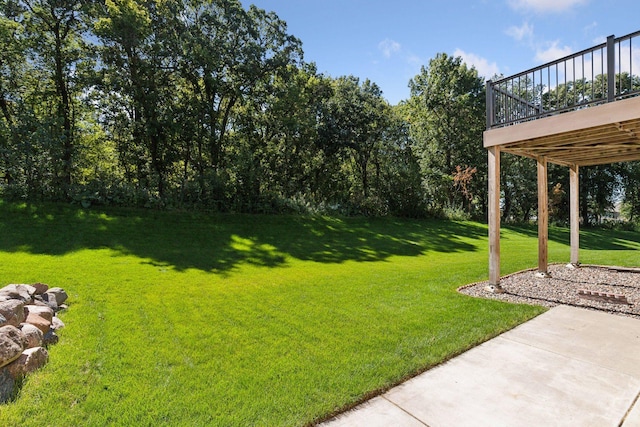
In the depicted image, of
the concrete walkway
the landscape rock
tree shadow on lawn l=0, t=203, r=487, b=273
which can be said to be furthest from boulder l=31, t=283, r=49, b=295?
the concrete walkway

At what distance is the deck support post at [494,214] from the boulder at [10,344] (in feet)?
19.0

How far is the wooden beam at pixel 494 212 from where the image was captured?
523 cm

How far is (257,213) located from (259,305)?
8.24m

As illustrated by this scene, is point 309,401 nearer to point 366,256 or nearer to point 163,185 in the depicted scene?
point 366,256

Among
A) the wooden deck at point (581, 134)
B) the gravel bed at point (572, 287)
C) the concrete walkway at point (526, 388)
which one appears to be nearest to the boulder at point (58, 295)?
the concrete walkway at point (526, 388)

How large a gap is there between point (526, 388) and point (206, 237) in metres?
8.18

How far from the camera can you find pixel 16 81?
11672mm

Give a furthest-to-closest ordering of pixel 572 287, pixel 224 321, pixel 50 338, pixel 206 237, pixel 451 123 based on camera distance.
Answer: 1. pixel 451 123
2. pixel 206 237
3. pixel 572 287
4. pixel 224 321
5. pixel 50 338

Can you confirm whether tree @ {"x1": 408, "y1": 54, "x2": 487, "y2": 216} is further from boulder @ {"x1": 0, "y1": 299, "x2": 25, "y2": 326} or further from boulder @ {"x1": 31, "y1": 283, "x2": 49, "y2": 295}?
boulder @ {"x1": 0, "y1": 299, "x2": 25, "y2": 326}

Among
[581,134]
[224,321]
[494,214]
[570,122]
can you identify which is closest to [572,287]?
[494,214]

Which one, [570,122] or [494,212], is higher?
[570,122]

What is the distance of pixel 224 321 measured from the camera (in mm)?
3719

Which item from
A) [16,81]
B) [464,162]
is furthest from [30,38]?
[464,162]

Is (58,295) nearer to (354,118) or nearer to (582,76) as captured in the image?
(582,76)
